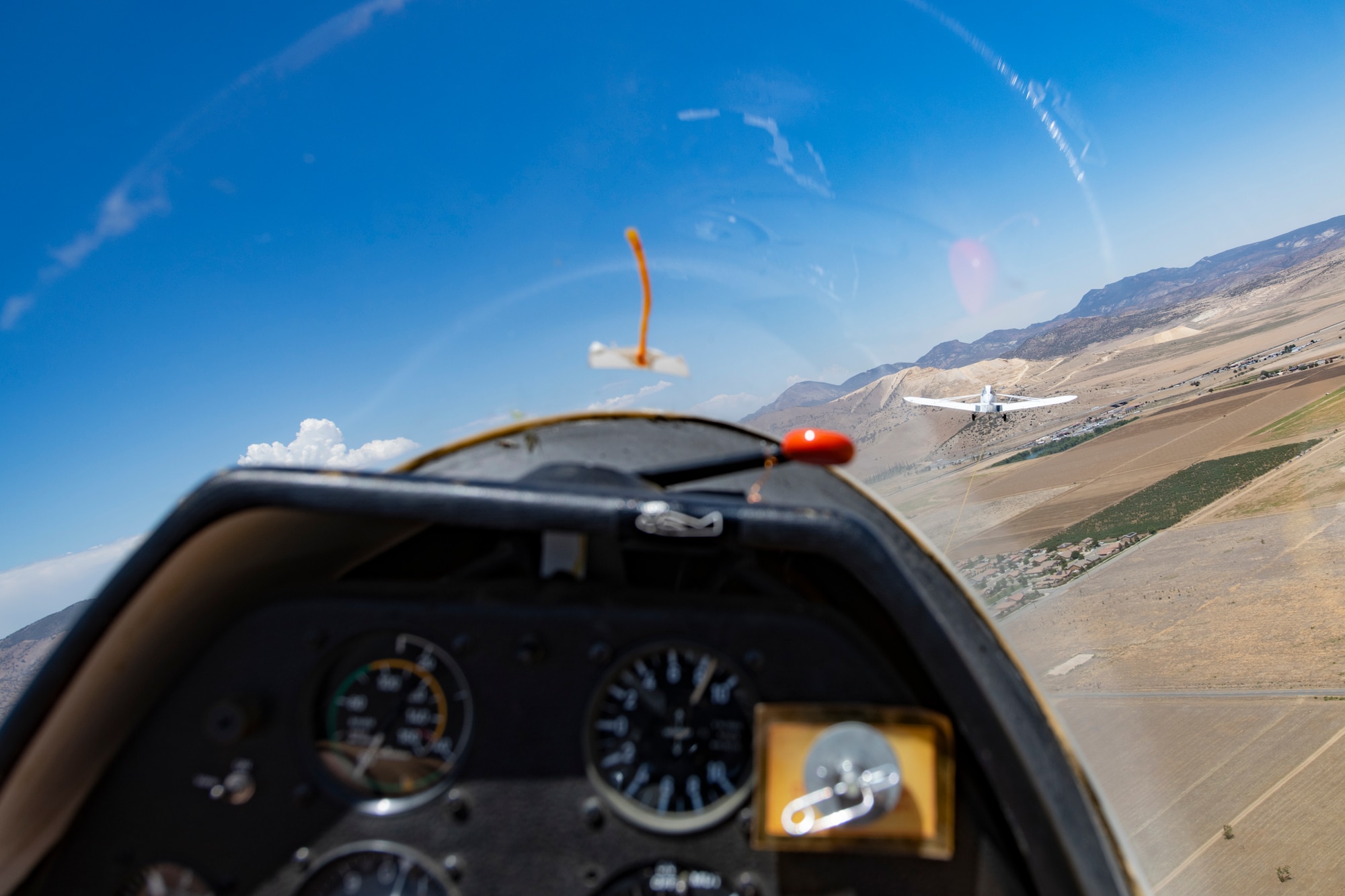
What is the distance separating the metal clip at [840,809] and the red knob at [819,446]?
610 mm

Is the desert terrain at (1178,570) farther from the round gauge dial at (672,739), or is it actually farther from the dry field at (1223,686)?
the round gauge dial at (672,739)

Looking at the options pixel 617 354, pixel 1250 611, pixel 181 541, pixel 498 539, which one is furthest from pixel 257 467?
pixel 1250 611

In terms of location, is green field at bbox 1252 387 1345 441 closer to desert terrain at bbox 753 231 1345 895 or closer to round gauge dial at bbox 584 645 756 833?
desert terrain at bbox 753 231 1345 895

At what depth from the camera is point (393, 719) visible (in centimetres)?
158

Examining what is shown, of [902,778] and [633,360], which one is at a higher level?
[633,360]

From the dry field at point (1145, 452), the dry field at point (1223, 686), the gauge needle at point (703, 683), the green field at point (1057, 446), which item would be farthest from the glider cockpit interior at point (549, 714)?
the green field at point (1057, 446)

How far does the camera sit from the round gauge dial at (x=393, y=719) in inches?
61.2

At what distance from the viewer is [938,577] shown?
4.77ft

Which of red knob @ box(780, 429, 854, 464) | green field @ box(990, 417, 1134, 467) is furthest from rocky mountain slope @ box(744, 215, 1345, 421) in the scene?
red knob @ box(780, 429, 854, 464)

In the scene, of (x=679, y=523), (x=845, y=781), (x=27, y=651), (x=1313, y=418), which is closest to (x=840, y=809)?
(x=845, y=781)

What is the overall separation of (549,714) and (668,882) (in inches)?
16.9

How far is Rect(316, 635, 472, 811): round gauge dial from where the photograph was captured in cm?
155

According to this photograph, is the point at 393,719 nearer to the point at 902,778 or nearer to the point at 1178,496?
the point at 902,778

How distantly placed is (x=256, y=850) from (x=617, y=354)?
140cm
